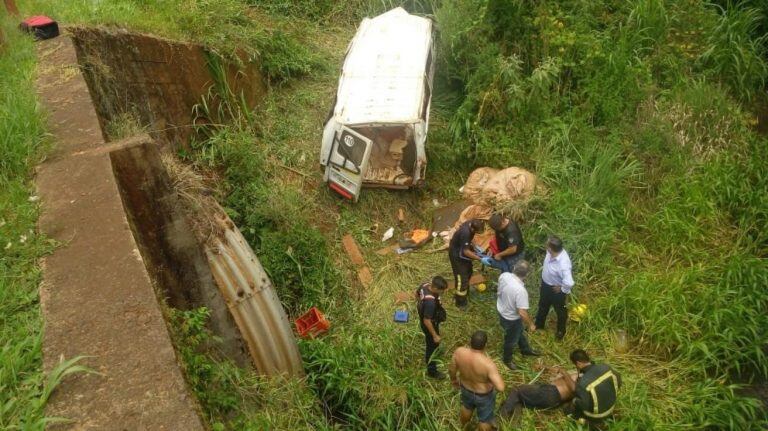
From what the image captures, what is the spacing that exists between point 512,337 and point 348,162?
298 centimetres

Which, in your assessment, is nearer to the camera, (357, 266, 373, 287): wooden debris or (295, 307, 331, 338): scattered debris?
(295, 307, 331, 338): scattered debris

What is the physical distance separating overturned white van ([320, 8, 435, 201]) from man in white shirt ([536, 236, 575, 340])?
2400 millimetres

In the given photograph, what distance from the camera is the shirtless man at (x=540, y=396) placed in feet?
16.6

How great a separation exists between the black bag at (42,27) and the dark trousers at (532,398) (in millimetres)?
5911

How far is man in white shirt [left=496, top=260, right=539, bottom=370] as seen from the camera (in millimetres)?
5250

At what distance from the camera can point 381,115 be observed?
7.12m

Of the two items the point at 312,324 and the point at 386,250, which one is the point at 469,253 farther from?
the point at 312,324

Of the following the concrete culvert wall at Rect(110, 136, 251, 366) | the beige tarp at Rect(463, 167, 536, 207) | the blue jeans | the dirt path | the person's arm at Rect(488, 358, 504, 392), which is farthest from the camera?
the beige tarp at Rect(463, 167, 536, 207)

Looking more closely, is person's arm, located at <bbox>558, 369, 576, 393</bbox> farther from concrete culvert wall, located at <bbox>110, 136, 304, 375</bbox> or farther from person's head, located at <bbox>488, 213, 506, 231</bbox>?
concrete culvert wall, located at <bbox>110, 136, 304, 375</bbox>

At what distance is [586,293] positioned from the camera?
6098mm

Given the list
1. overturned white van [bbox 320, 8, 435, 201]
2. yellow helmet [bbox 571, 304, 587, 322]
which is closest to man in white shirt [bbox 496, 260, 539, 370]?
yellow helmet [bbox 571, 304, 587, 322]

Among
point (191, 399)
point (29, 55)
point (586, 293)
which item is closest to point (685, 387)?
point (586, 293)

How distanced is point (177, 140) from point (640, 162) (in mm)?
5606

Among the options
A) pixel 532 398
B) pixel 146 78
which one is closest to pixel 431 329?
pixel 532 398
